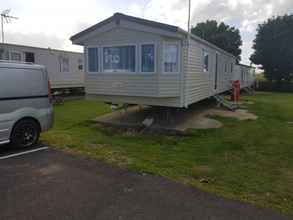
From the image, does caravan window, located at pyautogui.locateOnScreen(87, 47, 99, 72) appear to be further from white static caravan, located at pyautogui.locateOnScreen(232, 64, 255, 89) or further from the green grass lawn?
white static caravan, located at pyautogui.locateOnScreen(232, 64, 255, 89)

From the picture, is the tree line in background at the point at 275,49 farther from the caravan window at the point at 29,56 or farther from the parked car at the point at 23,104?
the parked car at the point at 23,104

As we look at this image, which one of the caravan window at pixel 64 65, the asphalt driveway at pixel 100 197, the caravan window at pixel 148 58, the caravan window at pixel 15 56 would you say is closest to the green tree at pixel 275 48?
the caravan window at pixel 64 65

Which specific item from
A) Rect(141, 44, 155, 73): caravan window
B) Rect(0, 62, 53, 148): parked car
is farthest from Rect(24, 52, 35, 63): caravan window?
Rect(0, 62, 53, 148): parked car

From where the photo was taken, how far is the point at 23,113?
17.0ft

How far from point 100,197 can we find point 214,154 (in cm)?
294

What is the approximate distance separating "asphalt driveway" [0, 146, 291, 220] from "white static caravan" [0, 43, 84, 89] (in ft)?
37.0

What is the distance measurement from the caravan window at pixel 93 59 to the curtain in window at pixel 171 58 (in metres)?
2.58

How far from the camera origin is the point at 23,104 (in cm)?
519

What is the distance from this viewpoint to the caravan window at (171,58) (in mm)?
7702

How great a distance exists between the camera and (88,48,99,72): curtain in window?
8.66 m

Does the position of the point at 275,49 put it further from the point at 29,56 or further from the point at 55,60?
the point at 29,56

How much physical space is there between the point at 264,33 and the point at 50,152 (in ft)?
94.6

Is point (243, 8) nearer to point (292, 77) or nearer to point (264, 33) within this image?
point (264, 33)

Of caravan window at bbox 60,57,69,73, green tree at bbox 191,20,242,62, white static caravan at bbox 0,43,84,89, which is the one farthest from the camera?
green tree at bbox 191,20,242,62
